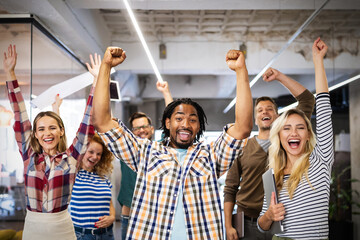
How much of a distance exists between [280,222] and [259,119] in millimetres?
1088

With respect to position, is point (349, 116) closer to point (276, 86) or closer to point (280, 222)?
point (276, 86)

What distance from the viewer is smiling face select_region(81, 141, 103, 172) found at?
9.25 ft

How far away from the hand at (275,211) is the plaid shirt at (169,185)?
36cm

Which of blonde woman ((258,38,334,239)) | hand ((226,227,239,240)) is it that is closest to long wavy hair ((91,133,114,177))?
hand ((226,227,239,240))

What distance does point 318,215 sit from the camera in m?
1.97

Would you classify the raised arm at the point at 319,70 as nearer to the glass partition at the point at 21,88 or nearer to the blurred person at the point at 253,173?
the blurred person at the point at 253,173

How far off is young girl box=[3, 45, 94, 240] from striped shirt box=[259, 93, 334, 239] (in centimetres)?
114

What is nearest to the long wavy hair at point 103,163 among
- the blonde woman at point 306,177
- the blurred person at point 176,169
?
the blurred person at point 176,169

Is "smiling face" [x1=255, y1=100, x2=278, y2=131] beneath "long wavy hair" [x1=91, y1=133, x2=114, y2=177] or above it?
above

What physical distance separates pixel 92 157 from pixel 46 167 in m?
0.68

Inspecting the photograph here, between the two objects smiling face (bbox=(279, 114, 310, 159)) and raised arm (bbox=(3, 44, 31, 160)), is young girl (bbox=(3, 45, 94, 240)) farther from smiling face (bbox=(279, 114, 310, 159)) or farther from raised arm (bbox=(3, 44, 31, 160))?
smiling face (bbox=(279, 114, 310, 159))

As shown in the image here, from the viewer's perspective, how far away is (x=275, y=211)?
6.59ft

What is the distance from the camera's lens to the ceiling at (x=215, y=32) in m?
4.45

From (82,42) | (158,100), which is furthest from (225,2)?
(158,100)
